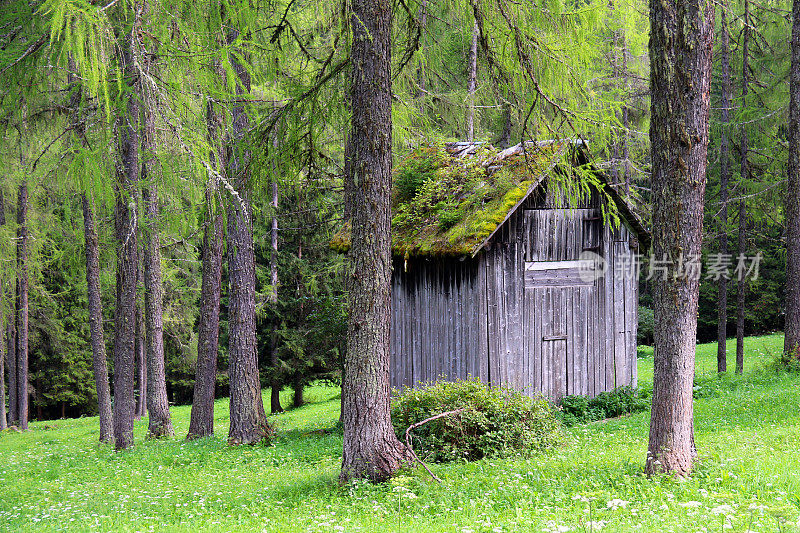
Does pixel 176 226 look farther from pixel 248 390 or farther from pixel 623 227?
pixel 623 227

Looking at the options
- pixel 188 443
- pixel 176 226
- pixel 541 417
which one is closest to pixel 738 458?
pixel 541 417

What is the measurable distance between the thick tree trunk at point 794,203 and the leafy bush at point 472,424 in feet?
32.4

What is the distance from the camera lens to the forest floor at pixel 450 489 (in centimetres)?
552

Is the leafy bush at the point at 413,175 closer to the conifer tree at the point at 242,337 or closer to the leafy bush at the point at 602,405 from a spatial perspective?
the conifer tree at the point at 242,337

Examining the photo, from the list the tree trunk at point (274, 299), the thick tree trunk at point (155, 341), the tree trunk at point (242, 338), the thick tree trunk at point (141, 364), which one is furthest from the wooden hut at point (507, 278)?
the thick tree trunk at point (141, 364)

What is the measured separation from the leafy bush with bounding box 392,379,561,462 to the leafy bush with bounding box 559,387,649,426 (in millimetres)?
3347

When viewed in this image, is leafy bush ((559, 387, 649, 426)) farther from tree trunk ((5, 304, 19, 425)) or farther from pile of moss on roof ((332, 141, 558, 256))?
tree trunk ((5, 304, 19, 425))

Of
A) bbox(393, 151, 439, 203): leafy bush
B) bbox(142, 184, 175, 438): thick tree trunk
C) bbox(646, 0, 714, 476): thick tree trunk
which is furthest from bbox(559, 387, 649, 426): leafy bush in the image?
bbox(142, 184, 175, 438): thick tree trunk

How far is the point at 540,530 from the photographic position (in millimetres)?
5070

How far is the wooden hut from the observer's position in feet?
41.5

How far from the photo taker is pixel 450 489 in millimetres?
6980

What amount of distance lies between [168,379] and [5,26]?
30.3 metres

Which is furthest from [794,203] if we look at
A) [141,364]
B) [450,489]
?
[141,364]

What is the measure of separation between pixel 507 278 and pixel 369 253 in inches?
233
